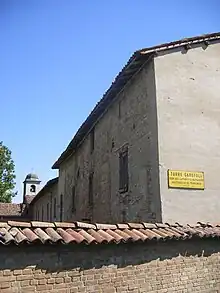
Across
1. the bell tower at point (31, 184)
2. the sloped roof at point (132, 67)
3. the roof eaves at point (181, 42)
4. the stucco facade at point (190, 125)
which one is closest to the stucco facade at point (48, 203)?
the sloped roof at point (132, 67)

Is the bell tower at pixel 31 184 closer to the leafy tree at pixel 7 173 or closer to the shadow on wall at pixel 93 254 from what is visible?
the leafy tree at pixel 7 173

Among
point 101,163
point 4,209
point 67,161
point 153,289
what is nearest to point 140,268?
point 153,289

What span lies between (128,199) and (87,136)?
6860 mm

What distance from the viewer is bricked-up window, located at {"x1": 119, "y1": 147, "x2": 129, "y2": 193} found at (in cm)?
1129

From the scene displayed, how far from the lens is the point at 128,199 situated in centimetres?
1091

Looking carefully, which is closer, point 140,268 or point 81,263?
point 81,263

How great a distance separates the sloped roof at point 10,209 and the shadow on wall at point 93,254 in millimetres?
31958

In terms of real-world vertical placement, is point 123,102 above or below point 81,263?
Result: above

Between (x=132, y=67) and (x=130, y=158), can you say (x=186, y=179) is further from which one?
(x=132, y=67)

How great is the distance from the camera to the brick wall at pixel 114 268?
5.11m

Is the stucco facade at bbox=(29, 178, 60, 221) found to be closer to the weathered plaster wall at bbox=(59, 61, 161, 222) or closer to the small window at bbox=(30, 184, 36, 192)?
the weathered plaster wall at bbox=(59, 61, 161, 222)

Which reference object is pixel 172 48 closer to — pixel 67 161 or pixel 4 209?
pixel 67 161

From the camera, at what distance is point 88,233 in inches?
241

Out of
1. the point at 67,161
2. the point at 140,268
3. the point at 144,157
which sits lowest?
the point at 140,268
